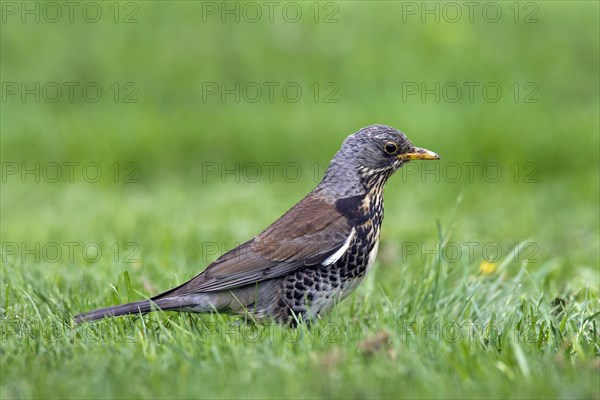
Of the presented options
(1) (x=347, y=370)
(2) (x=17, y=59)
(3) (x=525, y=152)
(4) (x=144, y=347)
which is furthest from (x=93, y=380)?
(2) (x=17, y=59)

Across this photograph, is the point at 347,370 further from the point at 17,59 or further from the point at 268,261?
the point at 17,59

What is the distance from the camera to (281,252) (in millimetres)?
5004

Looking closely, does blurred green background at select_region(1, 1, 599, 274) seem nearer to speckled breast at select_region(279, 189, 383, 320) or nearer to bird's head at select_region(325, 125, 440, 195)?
bird's head at select_region(325, 125, 440, 195)

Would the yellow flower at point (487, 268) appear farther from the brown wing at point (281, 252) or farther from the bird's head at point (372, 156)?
the brown wing at point (281, 252)

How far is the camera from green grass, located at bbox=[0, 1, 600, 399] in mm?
3697

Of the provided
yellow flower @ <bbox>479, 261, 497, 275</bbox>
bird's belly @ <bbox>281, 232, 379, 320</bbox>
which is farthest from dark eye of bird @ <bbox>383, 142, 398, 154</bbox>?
yellow flower @ <bbox>479, 261, 497, 275</bbox>

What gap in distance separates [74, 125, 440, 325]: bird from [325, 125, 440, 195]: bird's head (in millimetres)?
54

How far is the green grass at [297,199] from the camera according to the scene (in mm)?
3697

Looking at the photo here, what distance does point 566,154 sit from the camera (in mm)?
10414

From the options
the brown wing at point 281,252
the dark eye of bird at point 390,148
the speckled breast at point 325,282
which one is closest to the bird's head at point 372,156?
the dark eye of bird at point 390,148

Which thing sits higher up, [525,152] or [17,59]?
[17,59]

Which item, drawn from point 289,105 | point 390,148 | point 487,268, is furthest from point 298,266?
point 289,105

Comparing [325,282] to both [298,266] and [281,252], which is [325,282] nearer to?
[298,266]

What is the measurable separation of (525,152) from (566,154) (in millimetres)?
419
